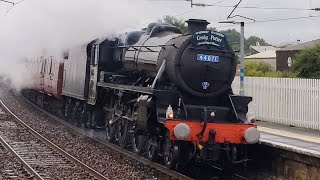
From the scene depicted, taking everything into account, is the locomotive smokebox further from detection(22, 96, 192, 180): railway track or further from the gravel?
the gravel

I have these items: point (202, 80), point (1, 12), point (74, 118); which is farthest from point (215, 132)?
A: point (1, 12)

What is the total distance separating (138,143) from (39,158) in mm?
2290

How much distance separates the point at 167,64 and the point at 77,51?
6.32 metres

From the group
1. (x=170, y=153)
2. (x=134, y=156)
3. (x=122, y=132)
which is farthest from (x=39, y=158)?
(x=170, y=153)

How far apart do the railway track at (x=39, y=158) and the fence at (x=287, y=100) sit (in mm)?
6350

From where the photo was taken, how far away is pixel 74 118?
17.8 m

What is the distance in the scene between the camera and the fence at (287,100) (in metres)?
16.4

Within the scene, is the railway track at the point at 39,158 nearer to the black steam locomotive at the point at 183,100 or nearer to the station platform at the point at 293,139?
the black steam locomotive at the point at 183,100

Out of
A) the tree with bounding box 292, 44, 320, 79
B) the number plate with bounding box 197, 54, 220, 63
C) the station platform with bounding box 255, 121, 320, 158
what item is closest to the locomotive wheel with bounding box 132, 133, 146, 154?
the number plate with bounding box 197, 54, 220, 63

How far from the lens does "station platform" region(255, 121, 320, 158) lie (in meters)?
9.47

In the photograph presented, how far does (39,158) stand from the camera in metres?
11.7

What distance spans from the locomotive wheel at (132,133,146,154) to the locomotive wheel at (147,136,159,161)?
0.38 meters

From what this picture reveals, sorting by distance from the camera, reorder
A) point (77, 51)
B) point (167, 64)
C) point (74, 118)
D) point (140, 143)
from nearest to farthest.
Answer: point (167, 64), point (140, 143), point (77, 51), point (74, 118)

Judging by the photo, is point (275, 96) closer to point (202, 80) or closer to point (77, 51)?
point (77, 51)
